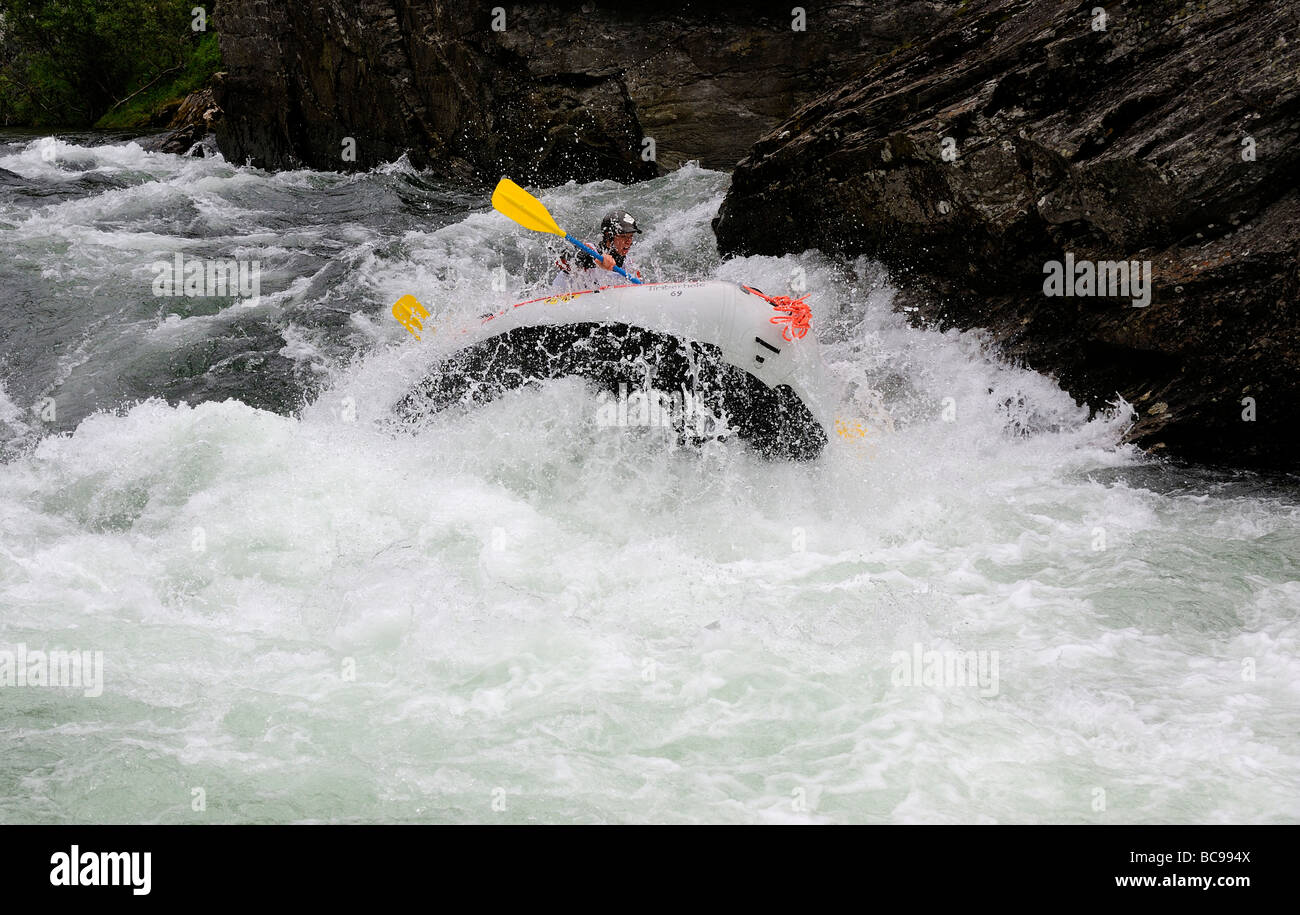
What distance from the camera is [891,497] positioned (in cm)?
635

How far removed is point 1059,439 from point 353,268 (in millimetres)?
6566

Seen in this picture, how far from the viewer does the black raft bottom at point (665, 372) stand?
662cm

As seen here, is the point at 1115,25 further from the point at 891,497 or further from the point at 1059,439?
the point at 891,497

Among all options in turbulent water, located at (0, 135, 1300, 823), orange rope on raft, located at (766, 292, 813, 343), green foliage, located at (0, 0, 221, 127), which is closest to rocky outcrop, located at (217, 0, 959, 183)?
turbulent water, located at (0, 135, 1300, 823)

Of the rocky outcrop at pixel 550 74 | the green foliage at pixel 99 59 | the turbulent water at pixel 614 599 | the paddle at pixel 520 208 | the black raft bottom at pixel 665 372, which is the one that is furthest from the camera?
the green foliage at pixel 99 59

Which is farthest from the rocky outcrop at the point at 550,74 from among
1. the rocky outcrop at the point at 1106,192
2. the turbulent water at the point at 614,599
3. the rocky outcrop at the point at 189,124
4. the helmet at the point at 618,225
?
the helmet at the point at 618,225

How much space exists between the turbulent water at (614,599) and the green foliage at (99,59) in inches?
669

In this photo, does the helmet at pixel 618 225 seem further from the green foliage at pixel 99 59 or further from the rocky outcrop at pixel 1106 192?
the green foliage at pixel 99 59

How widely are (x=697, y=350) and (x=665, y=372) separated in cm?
25

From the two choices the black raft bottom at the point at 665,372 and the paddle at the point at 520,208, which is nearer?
the black raft bottom at the point at 665,372

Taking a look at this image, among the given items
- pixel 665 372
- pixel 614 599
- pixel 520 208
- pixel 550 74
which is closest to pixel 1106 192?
pixel 665 372

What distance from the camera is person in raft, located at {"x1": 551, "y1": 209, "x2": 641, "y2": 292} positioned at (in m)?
6.94

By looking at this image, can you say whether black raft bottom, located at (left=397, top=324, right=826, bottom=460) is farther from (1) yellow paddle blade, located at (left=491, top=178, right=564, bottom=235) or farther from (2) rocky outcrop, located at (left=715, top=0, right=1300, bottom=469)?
(2) rocky outcrop, located at (left=715, top=0, right=1300, bottom=469)

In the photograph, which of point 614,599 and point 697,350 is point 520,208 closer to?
point 697,350
